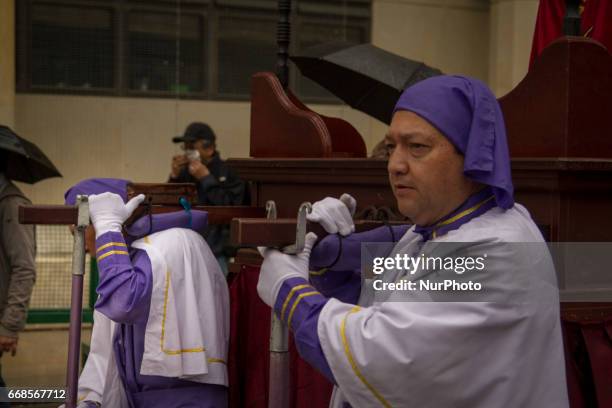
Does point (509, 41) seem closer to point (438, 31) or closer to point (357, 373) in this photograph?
point (438, 31)

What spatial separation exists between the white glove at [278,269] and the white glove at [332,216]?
0.08 meters

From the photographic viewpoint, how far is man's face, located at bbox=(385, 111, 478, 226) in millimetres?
1965

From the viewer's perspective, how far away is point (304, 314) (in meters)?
1.96

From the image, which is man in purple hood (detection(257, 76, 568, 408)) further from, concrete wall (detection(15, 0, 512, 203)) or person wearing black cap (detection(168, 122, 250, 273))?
concrete wall (detection(15, 0, 512, 203))

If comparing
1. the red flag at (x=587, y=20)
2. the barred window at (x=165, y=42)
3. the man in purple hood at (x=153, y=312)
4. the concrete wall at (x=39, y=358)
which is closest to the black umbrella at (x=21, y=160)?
the concrete wall at (x=39, y=358)

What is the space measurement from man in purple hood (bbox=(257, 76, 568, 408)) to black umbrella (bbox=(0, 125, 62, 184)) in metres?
2.99

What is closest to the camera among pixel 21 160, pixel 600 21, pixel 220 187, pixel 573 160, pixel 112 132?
pixel 573 160

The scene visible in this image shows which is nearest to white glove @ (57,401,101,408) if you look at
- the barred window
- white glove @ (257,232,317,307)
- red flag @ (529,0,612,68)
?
white glove @ (257,232,317,307)

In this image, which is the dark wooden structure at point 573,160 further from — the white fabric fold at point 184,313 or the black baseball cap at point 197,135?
the black baseball cap at point 197,135

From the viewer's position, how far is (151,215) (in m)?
3.03

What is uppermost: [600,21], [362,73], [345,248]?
[600,21]

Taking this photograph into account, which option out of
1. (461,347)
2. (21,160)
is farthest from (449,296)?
(21,160)

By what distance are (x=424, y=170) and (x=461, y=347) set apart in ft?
1.25

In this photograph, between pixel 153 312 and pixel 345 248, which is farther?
pixel 153 312
